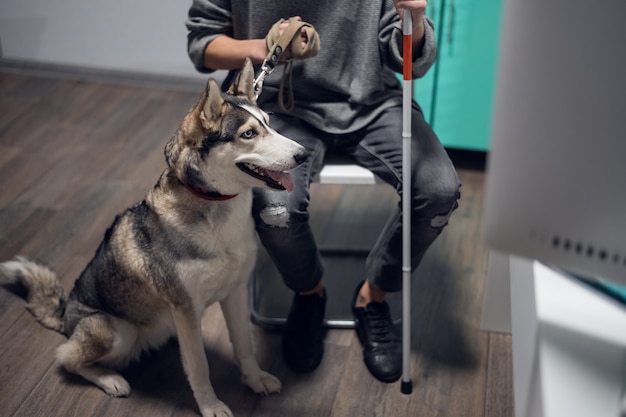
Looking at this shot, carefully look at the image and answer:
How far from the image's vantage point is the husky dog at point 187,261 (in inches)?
58.6

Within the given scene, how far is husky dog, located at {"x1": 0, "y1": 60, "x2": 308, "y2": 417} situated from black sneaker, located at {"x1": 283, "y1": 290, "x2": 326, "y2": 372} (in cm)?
10

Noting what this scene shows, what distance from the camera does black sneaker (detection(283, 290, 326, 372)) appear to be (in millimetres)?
1945

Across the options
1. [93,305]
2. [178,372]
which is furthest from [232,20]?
[178,372]

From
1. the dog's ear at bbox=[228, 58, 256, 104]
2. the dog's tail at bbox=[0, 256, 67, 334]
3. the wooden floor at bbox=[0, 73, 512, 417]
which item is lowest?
the wooden floor at bbox=[0, 73, 512, 417]

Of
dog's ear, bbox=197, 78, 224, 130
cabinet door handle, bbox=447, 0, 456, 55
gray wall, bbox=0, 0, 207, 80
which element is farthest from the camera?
gray wall, bbox=0, 0, 207, 80

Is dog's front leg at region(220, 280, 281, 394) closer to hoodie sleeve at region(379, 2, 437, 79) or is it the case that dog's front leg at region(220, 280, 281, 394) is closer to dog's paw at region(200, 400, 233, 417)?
dog's paw at region(200, 400, 233, 417)

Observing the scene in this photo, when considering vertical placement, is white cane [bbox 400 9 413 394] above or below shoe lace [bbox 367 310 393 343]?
above

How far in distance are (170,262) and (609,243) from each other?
1.11 meters

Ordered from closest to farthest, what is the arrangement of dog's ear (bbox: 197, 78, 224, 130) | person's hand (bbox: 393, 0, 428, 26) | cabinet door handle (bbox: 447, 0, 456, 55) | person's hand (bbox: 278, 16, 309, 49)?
dog's ear (bbox: 197, 78, 224, 130) < person's hand (bbox: 393, 0, 428, 26) < person's hand (bbox: 278, 16, 309, 49) < cabinet door handle (bbox: 447, 0, 456, 55)

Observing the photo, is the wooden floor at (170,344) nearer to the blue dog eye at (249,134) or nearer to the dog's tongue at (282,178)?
the dog's tongue at (282,178)

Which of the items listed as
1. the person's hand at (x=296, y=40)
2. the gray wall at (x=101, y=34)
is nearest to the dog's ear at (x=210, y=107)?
the person's hand at (x=296, y=40)

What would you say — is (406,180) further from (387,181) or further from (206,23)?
(206,23)

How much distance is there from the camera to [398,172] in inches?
69.6

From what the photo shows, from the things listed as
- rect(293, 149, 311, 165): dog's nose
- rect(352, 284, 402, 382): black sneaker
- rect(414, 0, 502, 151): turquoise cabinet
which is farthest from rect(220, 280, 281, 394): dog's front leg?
rect(414, 0, 502, 151): turquoise cabinet
